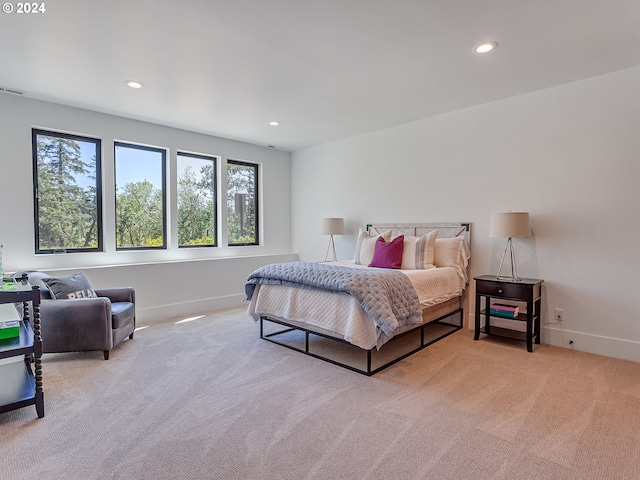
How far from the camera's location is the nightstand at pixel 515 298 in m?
3.37

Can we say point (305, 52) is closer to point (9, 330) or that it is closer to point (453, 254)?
point (453, 254)

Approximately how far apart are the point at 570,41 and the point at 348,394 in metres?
3.19

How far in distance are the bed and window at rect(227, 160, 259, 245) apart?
2.17m

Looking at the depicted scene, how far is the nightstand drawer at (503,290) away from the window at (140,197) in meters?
4.23

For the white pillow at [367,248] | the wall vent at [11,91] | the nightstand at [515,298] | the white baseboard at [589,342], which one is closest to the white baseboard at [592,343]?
the white baseboard at [589,342]

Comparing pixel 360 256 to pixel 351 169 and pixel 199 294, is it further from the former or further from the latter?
pixel 199 294

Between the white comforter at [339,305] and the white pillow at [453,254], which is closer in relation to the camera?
the white comforter at [339,305]

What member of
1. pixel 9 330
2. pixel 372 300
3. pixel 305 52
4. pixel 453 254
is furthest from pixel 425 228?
pixel 9 330

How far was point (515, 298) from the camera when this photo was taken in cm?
343

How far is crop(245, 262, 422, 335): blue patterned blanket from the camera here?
2746 millimetres

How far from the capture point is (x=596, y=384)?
105 inches

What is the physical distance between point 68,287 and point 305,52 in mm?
3135

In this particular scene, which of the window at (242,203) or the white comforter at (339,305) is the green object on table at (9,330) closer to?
the white comforter at (339,305)

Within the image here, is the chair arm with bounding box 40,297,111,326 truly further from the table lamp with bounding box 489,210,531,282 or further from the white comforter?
the table lamp with bounding box 489,210,531,282
